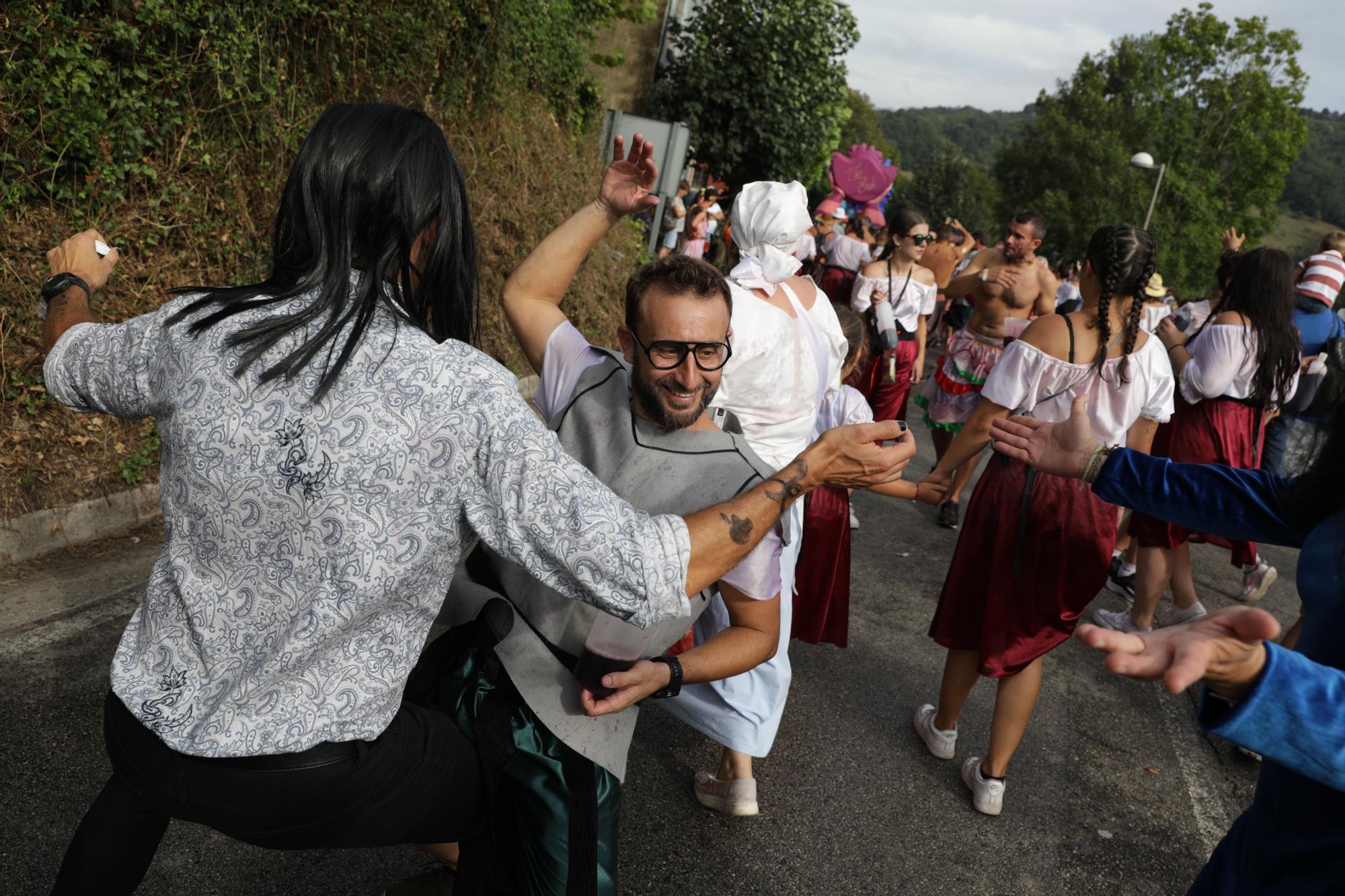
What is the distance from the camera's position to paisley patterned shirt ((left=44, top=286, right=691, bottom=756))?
1409mm

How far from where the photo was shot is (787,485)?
1793 millimetres

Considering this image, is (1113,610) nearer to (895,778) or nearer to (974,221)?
(895,778)

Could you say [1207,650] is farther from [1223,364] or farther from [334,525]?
[1223,364]

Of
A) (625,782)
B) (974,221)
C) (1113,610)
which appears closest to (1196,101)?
(974,221)

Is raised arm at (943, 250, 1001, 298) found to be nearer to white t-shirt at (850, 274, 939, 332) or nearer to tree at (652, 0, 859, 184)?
white t-shirt at (850, 274, 939, 332)

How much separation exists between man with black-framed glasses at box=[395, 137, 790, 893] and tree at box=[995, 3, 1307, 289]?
42.9 metres

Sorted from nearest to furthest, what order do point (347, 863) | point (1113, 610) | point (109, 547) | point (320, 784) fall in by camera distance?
point (320, 784) → point (347, 863) → point (109, 547) → point (1113, 610)

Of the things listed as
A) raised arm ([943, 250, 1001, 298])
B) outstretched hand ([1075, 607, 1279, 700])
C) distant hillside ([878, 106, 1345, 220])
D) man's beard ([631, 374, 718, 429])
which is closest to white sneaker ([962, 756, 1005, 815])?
man's beard ([631, 374, 718, 429])

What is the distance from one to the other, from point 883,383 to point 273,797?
6.02 metres

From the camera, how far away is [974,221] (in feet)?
226

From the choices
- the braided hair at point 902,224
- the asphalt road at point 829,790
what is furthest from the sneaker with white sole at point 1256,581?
the braided hair at point 902,224

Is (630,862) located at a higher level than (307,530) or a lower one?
lower

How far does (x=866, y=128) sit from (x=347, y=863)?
86.3 m

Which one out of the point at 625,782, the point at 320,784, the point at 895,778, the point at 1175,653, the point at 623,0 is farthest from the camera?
the point at 623,0
